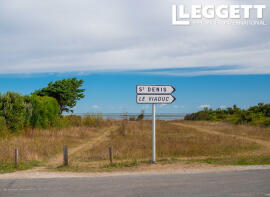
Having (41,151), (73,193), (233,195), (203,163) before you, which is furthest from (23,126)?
(233,195)

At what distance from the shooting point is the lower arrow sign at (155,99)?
1396 centimetres

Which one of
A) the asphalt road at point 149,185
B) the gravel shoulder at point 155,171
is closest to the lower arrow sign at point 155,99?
the gravel shoulder at point 155,171

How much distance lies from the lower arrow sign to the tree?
125 ft

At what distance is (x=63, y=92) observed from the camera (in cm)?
5075

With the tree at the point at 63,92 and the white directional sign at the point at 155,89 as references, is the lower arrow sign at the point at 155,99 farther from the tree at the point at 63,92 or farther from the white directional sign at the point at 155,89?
the tree at the point at 63,92

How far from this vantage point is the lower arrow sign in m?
14.0

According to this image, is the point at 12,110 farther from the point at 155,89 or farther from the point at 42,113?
the point at 155,89

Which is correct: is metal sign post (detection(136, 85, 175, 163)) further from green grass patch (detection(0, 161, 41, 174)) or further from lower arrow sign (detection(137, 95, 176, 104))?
green grass patch (detection(0, 161, 41, 174))

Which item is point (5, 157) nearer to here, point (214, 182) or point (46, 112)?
point (214, 182)

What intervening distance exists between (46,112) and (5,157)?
1912cm

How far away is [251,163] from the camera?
44.7 ft

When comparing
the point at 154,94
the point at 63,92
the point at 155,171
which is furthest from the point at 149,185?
the point at 63,92

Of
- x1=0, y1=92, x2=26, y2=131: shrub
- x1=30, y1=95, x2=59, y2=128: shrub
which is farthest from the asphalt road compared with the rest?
x1=30, y1=95, x2=59, y2=128: shrub

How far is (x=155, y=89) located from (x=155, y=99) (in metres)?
0.44
